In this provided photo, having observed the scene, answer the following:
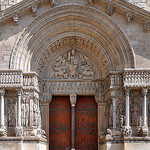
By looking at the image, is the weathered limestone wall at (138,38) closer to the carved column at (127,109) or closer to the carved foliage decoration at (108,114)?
the carved column at (127,109)

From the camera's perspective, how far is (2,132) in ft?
46.1

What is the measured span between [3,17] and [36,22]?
4.23 ft

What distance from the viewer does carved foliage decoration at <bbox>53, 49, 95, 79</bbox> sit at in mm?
16062

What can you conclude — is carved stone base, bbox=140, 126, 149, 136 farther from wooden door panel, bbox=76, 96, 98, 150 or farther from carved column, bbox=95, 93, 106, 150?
wooden door panel, bbox=76, 96, 98, 150

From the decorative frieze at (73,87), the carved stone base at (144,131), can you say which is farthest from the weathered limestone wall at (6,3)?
the carved stone base at (144,131)

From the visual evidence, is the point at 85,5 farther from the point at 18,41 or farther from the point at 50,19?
the point at 18,41

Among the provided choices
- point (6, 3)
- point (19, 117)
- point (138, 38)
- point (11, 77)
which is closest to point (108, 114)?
point (138, 38)

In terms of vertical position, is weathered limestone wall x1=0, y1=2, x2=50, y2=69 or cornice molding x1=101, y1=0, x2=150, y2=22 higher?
cornice molding x1=101, y1=0, x2=150, y2=22

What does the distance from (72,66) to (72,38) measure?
117 cm

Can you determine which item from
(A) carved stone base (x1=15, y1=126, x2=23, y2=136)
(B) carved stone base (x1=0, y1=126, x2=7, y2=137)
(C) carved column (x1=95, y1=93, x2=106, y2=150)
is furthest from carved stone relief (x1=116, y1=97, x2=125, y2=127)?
(B) carved stone base (x1=0, y1=126, x2=7, y2=137)

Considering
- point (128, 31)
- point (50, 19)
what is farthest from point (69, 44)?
point (128, 31)

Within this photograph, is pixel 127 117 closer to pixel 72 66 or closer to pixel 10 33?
pixel 72 66

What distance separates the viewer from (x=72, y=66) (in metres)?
16.0

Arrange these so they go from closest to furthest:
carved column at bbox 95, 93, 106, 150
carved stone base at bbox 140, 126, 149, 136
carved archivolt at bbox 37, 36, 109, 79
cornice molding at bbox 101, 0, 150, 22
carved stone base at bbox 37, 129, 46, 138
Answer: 1. carved stone base at bbox 140, 126, 149, 136
2. cornice molding at bbox 101, 0, 150, 22
3. carved stone base at bbox 37, 129, 46, 138
4. carved column at bbox 95, 93, 106, 150
5. carved archivolt at bbox 37, 36, 109, 79
